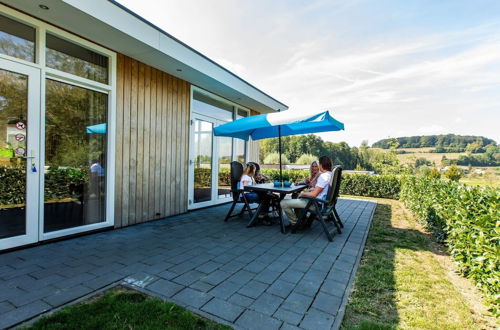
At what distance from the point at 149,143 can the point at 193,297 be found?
3.25m

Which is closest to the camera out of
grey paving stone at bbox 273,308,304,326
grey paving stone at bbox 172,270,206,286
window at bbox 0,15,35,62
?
grey paving stone at bbox 273,308,304,326

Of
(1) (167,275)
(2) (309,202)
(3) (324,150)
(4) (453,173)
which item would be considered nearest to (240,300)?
(1) (167,275)

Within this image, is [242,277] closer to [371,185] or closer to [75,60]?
[75,60]

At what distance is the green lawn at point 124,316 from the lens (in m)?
1.63

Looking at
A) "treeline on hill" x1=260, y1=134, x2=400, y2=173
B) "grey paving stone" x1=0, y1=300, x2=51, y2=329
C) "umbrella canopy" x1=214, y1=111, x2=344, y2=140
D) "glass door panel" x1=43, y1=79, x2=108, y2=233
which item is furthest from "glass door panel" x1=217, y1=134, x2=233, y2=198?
"treeline on hill" x1=260, y1=134, x2=400, y2=173

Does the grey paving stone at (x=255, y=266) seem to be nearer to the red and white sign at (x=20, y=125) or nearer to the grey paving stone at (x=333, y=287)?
the grey paving stone at (x=333, y=287)

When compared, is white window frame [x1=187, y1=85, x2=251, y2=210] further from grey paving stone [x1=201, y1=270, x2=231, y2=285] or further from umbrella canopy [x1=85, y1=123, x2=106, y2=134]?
grey paving stone [x1=201, y1=270, x2=231, y2=285]

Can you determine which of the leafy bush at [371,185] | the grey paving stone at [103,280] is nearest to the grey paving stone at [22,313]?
the grey paving stone at [103,280]

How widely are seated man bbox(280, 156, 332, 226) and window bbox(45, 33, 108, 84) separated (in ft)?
11.3

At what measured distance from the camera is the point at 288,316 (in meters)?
1.82

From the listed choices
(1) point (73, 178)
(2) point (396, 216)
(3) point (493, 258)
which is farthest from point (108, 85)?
(2) point (396, 216)

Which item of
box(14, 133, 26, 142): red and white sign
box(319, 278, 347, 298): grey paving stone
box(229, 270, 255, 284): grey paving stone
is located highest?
box(14, 133, 26, 142): red and white sign

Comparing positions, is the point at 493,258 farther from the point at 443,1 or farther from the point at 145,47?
the point at 443,1

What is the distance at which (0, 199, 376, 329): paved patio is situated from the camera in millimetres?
1873
